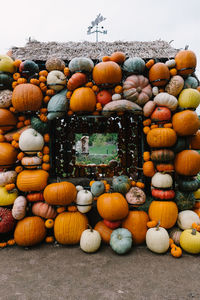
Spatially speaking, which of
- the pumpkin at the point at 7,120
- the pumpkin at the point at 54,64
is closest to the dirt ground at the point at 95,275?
the pumpkin at the point at 7,120

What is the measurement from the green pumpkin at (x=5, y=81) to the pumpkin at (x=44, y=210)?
253 cm

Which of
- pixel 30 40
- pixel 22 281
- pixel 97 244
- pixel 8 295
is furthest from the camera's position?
pixel 30 40

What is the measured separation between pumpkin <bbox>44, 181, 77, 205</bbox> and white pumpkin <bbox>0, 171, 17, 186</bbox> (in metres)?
0.78

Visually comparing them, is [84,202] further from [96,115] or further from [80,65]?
[80,65]

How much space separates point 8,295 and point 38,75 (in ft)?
12.8

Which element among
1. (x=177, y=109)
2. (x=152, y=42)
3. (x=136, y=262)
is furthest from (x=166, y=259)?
(x=152, y=42)

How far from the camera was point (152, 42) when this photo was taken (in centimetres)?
812

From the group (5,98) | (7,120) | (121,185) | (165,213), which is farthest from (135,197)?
(5,98)

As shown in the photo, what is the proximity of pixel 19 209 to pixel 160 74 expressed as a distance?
12.3 ft

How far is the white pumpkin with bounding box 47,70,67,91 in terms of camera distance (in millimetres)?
4090

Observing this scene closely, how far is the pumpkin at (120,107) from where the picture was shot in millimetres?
3883

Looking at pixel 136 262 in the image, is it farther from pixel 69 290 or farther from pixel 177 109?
pixel 177 109

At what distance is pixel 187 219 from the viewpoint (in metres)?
3.82

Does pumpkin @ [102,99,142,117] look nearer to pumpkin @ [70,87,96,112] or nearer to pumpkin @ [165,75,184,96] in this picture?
pumpkin @ [70,87,96,112]
